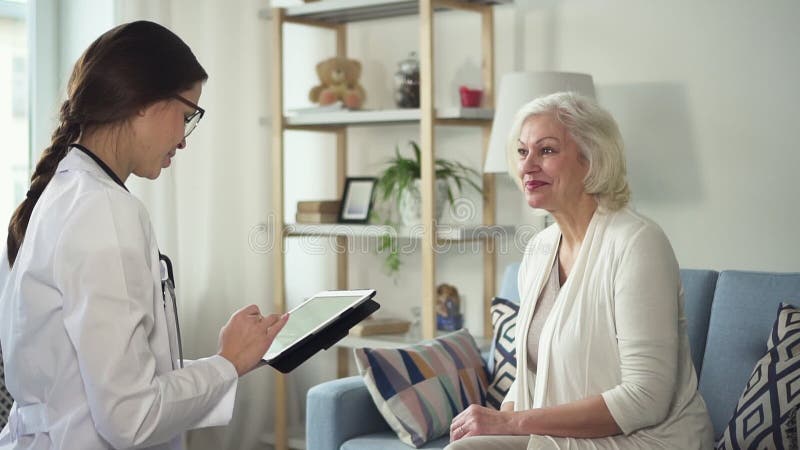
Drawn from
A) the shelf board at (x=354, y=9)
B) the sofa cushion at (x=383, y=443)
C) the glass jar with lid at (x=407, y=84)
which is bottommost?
the sofa cushion at (x=383, y=443)

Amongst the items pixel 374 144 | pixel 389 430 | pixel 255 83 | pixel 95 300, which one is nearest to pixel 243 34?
pixel 255 83

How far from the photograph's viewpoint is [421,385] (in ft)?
8.71

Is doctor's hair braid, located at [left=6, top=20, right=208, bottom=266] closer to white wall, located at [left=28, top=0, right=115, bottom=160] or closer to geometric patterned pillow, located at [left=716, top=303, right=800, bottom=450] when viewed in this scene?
geometric patterned pillow, located at [left=716, top=303, right=800, bottom=450]

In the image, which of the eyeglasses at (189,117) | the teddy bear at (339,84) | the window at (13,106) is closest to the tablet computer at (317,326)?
the eyeglasses at (189,117)

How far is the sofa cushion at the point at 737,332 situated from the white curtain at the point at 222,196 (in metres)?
1.90

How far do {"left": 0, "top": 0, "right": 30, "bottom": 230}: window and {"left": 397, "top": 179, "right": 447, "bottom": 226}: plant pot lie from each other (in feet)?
4.57

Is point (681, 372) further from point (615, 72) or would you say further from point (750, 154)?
point (615, 72)

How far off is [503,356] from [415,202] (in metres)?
0.83

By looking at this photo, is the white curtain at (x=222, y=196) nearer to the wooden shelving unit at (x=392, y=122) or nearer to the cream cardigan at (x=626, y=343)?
the wooden shelving unit at (x=392, y=122)

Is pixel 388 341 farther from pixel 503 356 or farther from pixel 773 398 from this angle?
pixel 773 398

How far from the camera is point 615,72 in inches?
128

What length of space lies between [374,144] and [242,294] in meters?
0.81

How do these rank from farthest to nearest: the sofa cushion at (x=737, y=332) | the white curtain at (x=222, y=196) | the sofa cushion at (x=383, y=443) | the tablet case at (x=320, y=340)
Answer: the white curtain at (x=222, y=196), the sofa cushion at (x=383, y=443), the sofa cushion at (x=737, y=332), the tablet case at (x=320, y=340)

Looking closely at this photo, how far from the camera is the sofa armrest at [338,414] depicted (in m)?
2.63
